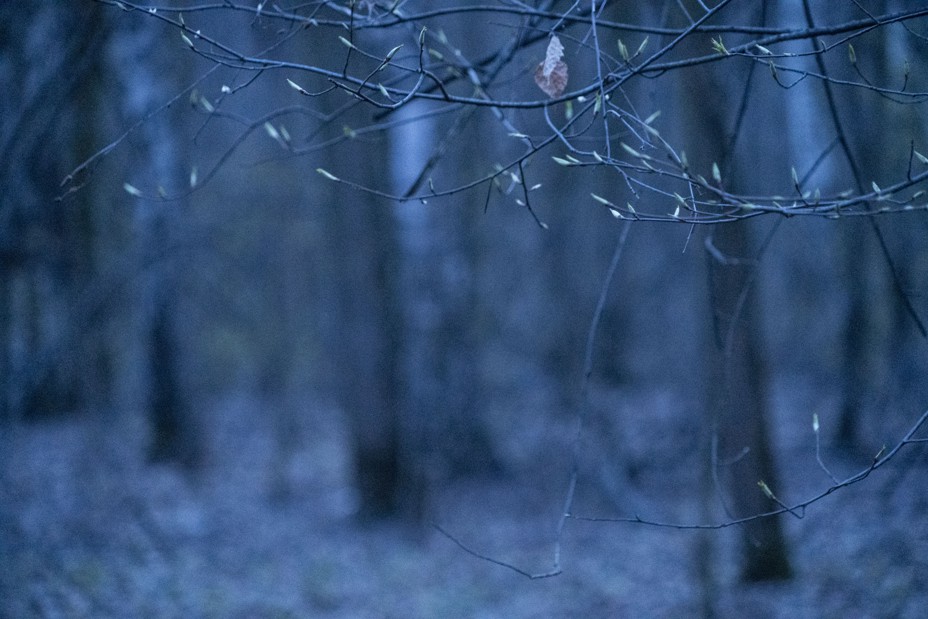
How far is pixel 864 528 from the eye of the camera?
6816 mm

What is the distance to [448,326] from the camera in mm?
9312

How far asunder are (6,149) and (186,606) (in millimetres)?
3360

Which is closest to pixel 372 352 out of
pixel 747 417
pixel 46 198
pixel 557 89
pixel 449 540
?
pixel 449 540

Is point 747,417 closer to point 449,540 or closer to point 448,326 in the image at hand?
point 449,540

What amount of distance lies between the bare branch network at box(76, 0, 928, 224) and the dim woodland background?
0.06m

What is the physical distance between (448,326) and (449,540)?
7.96 ft

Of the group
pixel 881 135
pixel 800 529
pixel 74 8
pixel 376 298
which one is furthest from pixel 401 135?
pixel 800 529

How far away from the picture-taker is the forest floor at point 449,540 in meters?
5.76

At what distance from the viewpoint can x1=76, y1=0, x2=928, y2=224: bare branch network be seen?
265cm

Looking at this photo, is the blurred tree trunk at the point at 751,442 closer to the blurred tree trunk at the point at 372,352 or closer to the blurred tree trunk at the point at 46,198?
the blurred tree trunk at the point at 372,352

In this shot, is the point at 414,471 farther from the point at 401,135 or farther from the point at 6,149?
the point at 6,149

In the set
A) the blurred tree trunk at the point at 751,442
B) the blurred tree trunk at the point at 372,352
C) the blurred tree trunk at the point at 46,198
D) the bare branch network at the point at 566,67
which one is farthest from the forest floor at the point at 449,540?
the bare branch network at the point at 566,67

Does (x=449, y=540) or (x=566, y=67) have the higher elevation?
(x=566, y=67)

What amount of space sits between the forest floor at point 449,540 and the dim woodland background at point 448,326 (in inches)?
1.8
